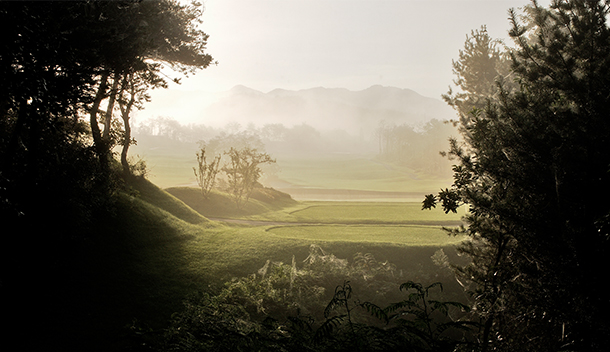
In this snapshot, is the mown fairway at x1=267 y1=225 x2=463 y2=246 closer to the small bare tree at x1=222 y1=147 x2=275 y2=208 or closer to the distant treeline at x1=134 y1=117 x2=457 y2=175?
the small bare tree at x1=222 y1=147 x2=275 y2=208

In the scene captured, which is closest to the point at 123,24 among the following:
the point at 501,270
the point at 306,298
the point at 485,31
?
the point at 306,298

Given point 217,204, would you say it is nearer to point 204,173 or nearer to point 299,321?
point 204,173

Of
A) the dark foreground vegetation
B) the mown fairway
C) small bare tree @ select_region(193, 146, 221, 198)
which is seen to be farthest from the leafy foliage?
small bare tree @ select_region(193, 146, 221, 198)

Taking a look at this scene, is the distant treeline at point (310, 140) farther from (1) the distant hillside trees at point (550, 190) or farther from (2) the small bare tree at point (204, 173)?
(1) the distant hillside trees at point (550, 190)

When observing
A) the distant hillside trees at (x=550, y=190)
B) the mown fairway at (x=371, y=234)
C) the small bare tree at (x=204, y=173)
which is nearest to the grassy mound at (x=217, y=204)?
the small bare tree at (x=204, y=173)

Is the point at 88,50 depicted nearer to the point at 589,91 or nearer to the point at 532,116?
the point at 532,116

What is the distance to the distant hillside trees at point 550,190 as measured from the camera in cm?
452

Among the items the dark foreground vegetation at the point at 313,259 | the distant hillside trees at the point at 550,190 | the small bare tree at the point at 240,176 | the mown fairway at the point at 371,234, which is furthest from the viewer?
the small bare tree at the point at 240,176

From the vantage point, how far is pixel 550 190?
16.9 feet

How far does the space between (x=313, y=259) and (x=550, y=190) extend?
21.9 feet

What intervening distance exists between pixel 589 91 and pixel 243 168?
68.0 feet

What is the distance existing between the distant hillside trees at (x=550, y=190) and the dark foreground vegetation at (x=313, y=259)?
2 cm

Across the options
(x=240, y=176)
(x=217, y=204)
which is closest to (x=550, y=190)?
(x=240, y=176)

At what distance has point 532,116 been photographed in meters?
5.27
